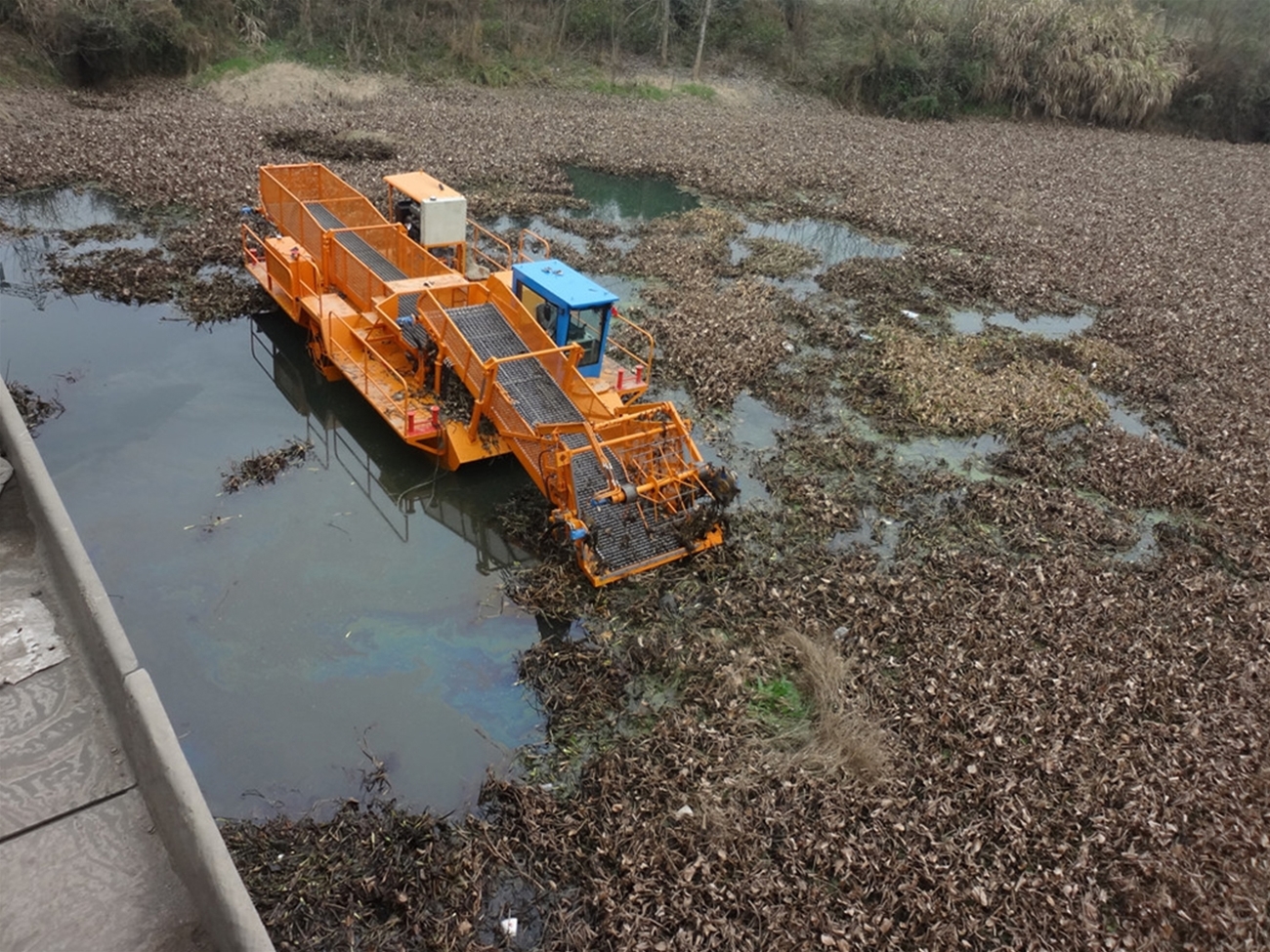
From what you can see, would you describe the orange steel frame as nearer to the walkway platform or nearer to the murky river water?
the murky river water

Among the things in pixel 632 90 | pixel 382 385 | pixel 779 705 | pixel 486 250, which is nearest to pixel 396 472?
pixel 382 385

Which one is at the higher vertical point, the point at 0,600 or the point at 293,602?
the point at 0,600

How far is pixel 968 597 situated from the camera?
9109 mm

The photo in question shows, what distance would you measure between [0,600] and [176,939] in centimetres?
211

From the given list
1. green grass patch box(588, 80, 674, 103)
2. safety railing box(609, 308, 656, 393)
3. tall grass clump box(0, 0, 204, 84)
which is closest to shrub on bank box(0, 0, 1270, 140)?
green grass patch box(588, 80, 674, 103)

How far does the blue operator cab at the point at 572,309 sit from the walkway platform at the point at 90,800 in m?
6.55

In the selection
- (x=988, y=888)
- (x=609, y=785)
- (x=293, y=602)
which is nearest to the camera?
(x=988, y=888)

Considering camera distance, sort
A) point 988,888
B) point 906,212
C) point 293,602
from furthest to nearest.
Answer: point 906,212 → point 293,602 → point 988,888

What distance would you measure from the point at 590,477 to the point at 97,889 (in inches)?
245

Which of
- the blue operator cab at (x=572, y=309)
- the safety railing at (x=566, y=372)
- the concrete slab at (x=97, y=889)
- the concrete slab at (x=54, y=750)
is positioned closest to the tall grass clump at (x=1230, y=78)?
the blue operator cab at (x=572, y=309)

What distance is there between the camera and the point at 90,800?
11.9 ft

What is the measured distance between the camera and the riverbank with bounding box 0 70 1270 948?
6.08 meters

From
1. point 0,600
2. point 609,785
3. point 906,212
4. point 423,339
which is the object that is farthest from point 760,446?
point 906,212

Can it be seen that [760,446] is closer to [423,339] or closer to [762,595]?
[762,595]
